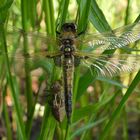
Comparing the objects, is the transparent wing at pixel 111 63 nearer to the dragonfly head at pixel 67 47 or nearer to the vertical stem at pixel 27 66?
the dragonfly head at pixel 67 47

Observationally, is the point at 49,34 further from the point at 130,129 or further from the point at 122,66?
the point at 130,129

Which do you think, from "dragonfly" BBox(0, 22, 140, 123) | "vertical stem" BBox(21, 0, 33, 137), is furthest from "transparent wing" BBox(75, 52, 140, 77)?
"vertical stem" BBox(21, 0, 33, 137)

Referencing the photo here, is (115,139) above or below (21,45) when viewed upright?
below

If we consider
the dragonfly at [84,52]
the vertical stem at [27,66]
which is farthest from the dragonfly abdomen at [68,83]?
the vertical stem at [27,66]

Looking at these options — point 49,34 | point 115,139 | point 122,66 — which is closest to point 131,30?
point 122,66

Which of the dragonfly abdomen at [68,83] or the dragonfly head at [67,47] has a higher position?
the dragonfly head at [67,47]

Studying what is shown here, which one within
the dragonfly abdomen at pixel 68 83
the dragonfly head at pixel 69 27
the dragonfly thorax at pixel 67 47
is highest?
the dragonfly head at pixel 69 27
